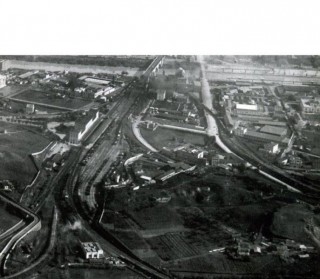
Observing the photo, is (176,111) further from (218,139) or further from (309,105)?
(309,105)

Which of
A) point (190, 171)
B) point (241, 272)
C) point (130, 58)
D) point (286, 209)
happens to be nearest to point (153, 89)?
point (130, 58)

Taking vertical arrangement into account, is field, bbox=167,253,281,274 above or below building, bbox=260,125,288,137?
below

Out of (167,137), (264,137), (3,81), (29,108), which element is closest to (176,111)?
(167,137)

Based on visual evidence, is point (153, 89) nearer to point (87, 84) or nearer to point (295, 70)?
point (87, 84)

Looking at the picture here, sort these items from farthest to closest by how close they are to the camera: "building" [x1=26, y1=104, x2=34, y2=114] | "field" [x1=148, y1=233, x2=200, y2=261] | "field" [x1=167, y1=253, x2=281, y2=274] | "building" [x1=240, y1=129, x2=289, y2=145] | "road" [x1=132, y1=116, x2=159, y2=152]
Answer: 1. "building" [x1=26, y1=104, x2=34, y2=114]
2. "building" [x1=240, y1=129, x2=289, y2=145]
3. "road" [x1=132, y1=116, x2=159, y2=152]
4. "field" [x1=148, y1=233, x2=200, y2=261]
5. "field" [x1=167, y1=253, x2=281, y2=274]

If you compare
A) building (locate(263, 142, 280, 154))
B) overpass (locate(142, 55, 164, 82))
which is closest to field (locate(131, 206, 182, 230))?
building (locate(263, 142, 280, 154))

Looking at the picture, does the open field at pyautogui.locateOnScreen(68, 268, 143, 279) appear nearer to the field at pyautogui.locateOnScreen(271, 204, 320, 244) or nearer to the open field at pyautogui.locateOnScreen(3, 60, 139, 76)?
the field at pyautogui.locateOnScreen(271, 204, 320, 244)
